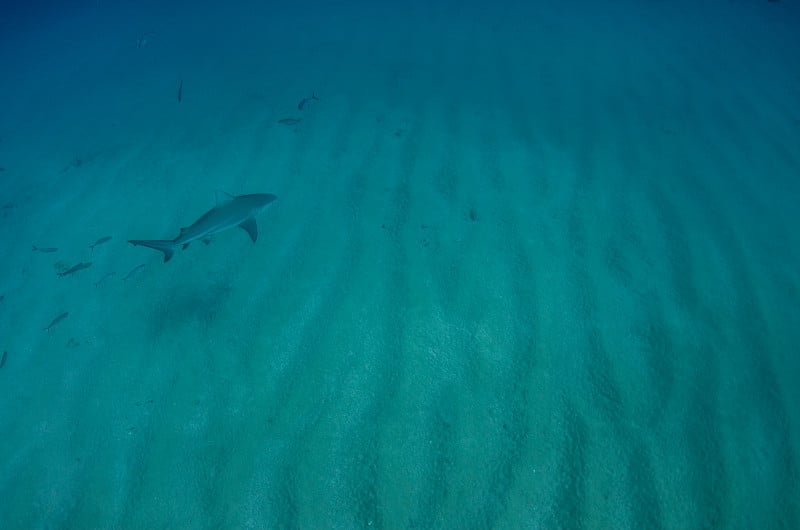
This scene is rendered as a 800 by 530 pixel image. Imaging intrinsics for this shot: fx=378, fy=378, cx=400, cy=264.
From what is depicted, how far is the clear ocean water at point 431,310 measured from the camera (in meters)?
1.87

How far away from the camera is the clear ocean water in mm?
1867

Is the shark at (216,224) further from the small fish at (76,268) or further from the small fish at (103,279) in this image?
the small fish at (76,268)

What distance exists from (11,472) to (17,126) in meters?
9.74

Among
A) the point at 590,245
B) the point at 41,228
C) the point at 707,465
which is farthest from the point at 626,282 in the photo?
the point at 41,228

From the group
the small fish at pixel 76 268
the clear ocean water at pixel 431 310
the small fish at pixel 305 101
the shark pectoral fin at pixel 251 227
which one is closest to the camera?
the clear ocean water at pixel 431 310

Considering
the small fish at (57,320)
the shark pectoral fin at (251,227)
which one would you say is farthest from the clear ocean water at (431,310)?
the shark pectoral fin at (251,227)

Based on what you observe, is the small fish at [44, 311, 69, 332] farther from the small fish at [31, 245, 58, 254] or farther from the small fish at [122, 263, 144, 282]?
the small fish at [31, 245, 58, 254]

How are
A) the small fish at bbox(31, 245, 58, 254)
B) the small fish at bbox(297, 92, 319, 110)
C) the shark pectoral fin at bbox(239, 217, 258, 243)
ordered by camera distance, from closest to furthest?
the shark pectoral fin at bbox(239, 217, 258, 243)
the small fish at bbox(31, 245, 58, 254)
the small fish at bbox(297, 92, 319, 110)

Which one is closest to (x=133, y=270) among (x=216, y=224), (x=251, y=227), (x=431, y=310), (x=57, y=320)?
(x=57, y=320)

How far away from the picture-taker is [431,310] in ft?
8.13

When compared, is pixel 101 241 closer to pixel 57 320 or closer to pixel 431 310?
pixel 57 320

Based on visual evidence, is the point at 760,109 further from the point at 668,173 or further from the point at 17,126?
the point at 17,126

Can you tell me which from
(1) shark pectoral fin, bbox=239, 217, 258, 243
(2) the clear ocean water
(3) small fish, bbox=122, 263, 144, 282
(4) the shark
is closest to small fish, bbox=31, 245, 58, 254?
(2) the clear ocean water

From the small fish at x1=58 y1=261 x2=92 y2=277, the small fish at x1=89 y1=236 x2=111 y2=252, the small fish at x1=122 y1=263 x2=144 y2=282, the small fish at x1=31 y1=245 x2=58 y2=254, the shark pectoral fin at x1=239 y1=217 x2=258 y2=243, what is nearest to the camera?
the shark pectoral fin at x1=239 y1=217 x2=258 y2=243
